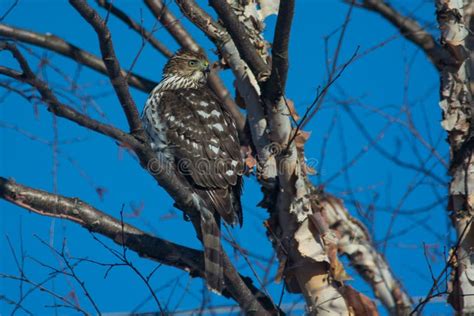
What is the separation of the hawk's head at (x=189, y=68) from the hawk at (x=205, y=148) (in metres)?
0.42

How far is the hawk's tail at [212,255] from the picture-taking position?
4.22m

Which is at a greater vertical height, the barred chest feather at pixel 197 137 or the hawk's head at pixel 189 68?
the hawk's head at pixel 189 68

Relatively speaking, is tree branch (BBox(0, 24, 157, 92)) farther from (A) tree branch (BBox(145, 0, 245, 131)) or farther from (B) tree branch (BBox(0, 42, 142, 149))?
(B) tree branch (BBox(0, 42, 142, 149))

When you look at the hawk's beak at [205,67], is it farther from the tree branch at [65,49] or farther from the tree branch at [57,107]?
the tree branch at [57,107]

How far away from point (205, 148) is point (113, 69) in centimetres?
148

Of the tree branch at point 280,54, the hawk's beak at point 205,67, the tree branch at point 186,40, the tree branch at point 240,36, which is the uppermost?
the tree branch at point 186,40

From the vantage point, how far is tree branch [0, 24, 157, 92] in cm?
713

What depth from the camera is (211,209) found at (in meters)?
4.65

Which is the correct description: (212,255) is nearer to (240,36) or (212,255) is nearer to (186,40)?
(240,36)

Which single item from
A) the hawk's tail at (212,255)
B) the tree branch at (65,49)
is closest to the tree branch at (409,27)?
the tree branch at (65,49)

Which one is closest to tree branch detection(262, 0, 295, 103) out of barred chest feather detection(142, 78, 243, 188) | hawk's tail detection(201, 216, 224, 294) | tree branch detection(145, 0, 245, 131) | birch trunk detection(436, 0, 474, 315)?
barred chest feather detection(142, 78, 243, 188)

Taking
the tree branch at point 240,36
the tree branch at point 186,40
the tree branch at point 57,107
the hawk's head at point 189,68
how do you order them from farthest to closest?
the tree branch at point 186,40 < the hawk's head at point 189,68 < the tree branch at point 240,36 < the tree branch at point 57,107

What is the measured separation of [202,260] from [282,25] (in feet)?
4.98

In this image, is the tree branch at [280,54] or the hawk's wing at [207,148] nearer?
the tree branch at [280,54]
